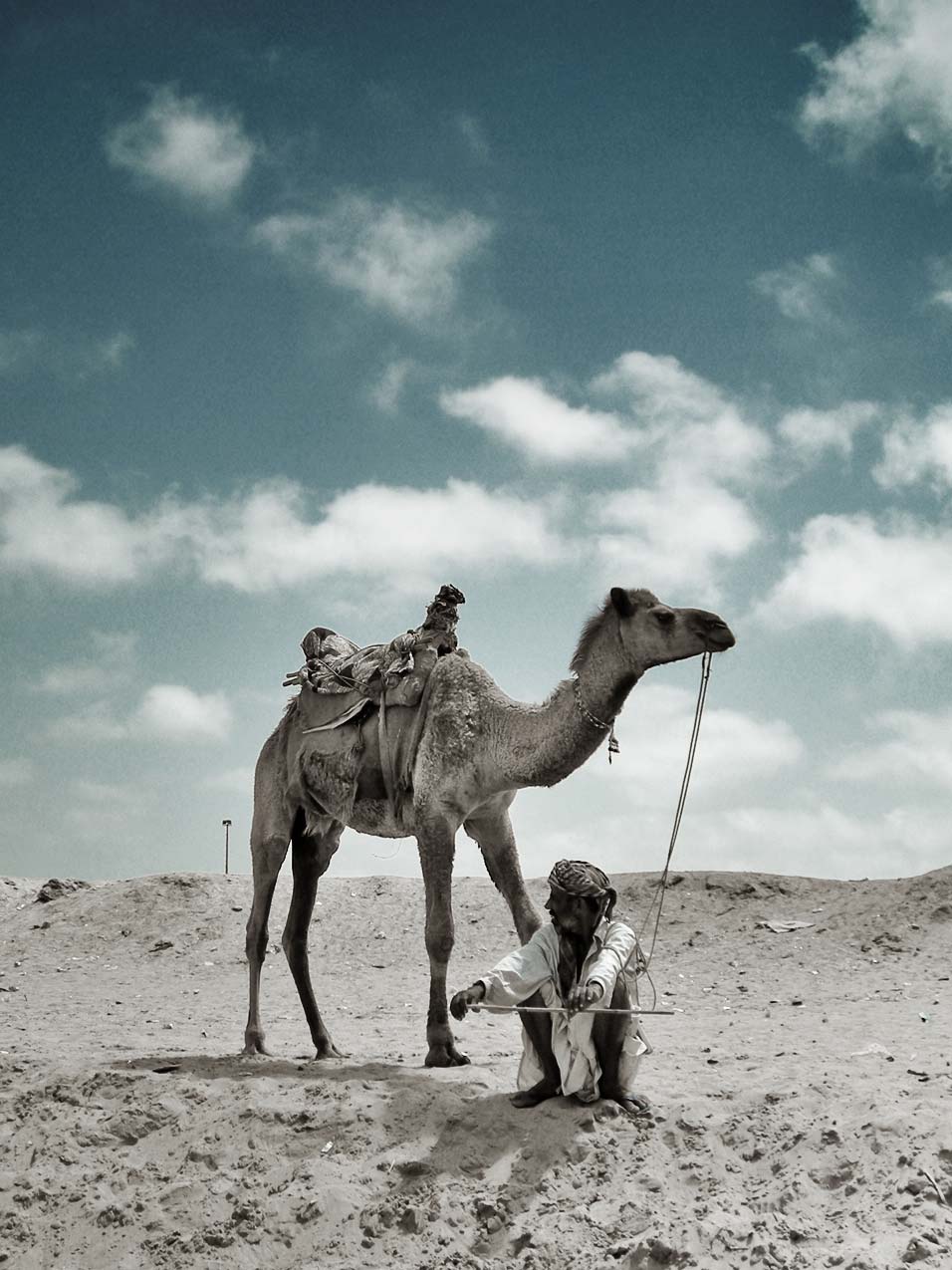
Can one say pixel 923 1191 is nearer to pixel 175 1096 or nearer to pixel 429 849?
pixel 429 849

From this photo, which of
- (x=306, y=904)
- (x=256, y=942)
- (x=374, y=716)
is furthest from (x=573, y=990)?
(x=256, y=942)

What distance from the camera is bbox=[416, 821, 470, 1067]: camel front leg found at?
8.57 m

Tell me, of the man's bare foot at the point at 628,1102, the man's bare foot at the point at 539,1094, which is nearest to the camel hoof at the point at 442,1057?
the man's bare foot at the point at 539,1094

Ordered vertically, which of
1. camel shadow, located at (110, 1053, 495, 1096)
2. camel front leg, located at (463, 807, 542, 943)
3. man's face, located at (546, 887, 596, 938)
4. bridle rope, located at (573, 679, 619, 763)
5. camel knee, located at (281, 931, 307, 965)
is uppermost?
bridle rope, located at (573, 679, 619, 763)

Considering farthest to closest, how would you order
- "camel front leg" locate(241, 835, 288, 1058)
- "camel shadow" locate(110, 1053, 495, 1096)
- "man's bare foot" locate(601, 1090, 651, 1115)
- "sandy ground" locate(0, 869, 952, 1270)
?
"camel front leg" locate(241, 835, 288, 1058), "camel shadow" locate(110, 1053, 495, 1096), "man's bare foot" locate(601, 1090, 651, 1115), "sandy ground" locate(0, 869, 952, 1270)

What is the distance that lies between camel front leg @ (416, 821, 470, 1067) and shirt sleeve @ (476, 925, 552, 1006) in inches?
66.5

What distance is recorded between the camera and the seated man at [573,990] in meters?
6.84

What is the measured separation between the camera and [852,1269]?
5809 millimetres

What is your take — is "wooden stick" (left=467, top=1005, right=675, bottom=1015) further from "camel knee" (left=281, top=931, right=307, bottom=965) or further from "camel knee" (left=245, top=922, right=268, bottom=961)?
"camel knee" (left=245, top=922, right=268, bottom=961)

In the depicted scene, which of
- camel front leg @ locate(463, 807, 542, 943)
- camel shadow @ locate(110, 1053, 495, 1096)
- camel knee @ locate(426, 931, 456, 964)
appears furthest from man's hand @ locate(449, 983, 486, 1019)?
camel front leg @ locate(463, 807, 542, 943)

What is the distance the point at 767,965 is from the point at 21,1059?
29.9 ft

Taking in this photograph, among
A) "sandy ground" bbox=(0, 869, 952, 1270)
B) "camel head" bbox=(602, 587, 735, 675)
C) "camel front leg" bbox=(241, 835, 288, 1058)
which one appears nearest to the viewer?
"sandy ground" bbox=(0, 869, 952, 1270)

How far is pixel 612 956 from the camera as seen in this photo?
673cm

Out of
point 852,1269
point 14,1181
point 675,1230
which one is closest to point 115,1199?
point 14,1181
